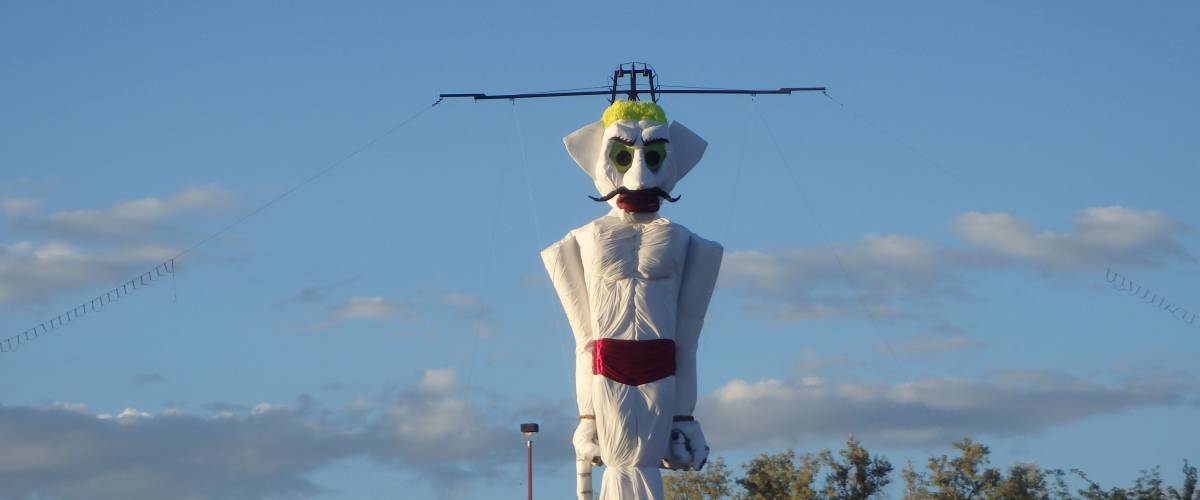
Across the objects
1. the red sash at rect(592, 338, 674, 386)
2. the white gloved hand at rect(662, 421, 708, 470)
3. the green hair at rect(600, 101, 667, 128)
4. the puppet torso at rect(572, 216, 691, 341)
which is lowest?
the white gloved hand at rect(662, 421, 708, 470)

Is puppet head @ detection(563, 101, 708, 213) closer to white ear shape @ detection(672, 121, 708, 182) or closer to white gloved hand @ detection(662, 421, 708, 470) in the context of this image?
white ear shape @ detection(672, 121, 708, 182)

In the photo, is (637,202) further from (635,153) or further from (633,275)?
(633,275)

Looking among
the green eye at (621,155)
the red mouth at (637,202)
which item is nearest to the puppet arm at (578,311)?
the red mouth at (637,202)

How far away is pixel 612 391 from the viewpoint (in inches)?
1690

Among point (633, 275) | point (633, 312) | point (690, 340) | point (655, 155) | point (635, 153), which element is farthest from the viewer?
point (655, 155)

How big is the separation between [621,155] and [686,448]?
5775 millimetres

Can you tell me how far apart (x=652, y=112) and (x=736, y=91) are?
271 centimetres

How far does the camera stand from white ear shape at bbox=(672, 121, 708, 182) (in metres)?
44.8

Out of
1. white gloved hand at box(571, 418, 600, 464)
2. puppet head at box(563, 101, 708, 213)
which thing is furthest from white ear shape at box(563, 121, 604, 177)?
white gloved hand at box(571, 418, 600, 464)

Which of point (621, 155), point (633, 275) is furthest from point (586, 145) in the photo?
point (633, 275)

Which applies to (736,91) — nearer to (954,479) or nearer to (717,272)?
(717,272)

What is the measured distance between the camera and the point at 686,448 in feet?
142

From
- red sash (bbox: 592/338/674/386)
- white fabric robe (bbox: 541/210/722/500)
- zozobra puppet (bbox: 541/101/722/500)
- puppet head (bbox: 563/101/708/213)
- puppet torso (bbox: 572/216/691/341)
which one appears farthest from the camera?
puppet head (bbox: 563/101/708/213)

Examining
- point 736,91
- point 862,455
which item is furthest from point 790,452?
point 736,91
